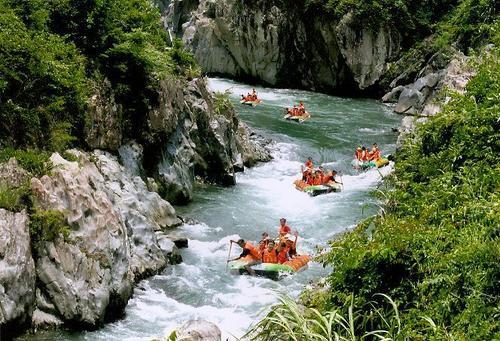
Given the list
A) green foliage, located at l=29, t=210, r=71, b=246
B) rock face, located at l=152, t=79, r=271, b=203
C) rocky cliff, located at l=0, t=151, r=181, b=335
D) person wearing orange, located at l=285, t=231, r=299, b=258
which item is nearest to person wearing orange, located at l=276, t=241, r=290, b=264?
person wearing orange, located at l=285, t=231, r=299, b=258

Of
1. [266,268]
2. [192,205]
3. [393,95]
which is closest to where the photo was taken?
[266,268]

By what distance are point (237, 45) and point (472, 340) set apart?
3490cm

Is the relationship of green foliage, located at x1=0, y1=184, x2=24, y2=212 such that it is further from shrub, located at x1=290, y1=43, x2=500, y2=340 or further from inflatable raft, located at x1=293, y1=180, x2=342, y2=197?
inflatable raft, located at x1=293, y1=180, x2=342, y2=197

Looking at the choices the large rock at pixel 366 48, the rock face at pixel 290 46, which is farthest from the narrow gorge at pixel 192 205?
the rock face at pixel 290 46

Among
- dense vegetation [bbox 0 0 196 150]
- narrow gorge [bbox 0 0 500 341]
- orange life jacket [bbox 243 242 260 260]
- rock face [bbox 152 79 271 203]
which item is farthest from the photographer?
rock face [bbox 152 79 271 203]

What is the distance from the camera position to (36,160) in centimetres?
923

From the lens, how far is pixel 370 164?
20.1 m

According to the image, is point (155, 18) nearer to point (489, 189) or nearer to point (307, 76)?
point (489, 189)

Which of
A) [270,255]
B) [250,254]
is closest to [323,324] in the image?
[250,254]

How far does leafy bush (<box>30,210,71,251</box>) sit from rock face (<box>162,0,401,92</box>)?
92.5ft

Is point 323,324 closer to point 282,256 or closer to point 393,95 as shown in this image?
point 282,256

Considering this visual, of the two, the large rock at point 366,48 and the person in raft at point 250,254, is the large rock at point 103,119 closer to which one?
the person in raft at point 250,254

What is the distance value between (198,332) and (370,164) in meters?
15.5

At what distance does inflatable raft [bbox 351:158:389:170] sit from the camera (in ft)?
65.9
